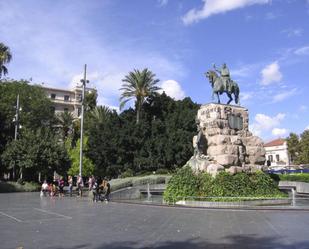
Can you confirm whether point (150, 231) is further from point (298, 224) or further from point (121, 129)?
point (121, 129)

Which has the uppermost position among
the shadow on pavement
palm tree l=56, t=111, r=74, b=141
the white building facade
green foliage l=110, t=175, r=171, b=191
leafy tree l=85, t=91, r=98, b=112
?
the white building facade

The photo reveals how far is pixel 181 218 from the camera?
48.3ft

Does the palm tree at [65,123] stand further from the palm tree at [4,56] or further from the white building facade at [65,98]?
the white building facade at [65,98]

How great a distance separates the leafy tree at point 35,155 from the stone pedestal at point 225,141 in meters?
22.0

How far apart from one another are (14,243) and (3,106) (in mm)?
43726

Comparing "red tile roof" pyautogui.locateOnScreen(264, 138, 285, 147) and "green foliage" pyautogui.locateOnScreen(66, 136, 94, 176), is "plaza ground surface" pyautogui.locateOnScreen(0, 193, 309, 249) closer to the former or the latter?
"green foliage" pyautogui.locateOnScreen(66, 136, 94, 176)

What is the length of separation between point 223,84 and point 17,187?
25.6 meters

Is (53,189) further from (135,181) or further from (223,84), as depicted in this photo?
(223,84)

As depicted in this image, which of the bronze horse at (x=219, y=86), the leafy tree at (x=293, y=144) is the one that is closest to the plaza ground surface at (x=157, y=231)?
the bronze horse at (x=219, y=86)

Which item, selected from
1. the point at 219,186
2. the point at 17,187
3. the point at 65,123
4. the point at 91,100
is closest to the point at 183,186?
the point at 219,186

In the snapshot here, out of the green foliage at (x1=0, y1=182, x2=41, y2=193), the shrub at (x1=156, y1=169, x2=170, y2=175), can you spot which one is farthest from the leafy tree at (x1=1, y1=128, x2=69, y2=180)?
the shrub at (x1=156, y1=169, x2=170, y2=175)

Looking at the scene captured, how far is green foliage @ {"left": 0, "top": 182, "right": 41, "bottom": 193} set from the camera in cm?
4003

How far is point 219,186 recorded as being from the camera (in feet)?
71.2

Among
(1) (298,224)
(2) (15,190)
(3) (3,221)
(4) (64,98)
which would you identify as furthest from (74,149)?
(1) (298,224)
